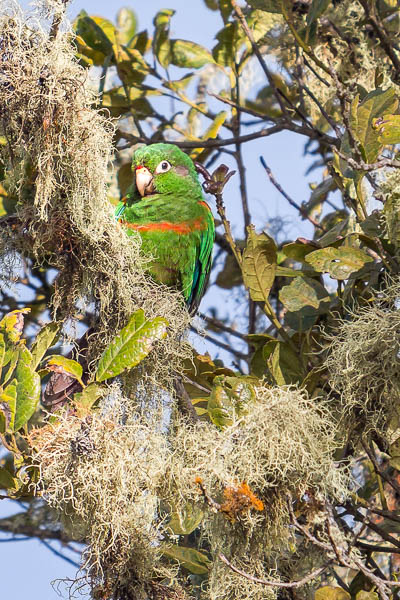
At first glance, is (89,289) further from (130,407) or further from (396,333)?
(396,333)

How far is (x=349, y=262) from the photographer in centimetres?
247

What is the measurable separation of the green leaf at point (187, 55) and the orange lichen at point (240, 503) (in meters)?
2.22

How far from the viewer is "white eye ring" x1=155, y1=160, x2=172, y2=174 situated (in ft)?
10.7

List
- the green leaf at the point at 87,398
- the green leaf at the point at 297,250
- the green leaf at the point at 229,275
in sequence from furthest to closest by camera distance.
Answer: the green leaf at the point at 229,275
the green leaf at the point at 297,250
the green leaf at the point at 87,398

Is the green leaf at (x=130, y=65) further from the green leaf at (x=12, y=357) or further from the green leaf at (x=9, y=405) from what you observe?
the green leaf at (x=9, y=405)

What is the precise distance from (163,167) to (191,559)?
1551 millimetres

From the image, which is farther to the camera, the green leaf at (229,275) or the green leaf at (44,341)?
the green leaf at (229,275)

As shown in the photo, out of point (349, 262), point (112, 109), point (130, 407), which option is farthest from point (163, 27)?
point (130, 407)

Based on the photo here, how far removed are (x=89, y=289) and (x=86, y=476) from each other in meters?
0.54

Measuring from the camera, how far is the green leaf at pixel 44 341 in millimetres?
2133

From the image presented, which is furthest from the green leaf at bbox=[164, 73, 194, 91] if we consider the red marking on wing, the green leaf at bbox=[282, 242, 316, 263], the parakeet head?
the green leaf at bbox=[282, 242, 316, 263]

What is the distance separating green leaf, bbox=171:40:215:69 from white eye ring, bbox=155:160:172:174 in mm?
595

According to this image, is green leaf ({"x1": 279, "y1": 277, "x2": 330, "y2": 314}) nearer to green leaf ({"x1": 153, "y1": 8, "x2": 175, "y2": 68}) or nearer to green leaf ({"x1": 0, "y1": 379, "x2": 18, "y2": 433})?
green leaf ({"x1": 0, "y1": 379, "x2": 18, "y2": 433})

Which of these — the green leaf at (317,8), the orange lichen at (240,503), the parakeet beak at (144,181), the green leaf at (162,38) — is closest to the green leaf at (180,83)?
the green leaf at (162,38)
